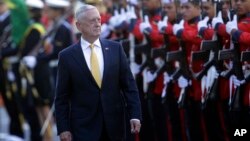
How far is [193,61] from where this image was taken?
37.9 ft

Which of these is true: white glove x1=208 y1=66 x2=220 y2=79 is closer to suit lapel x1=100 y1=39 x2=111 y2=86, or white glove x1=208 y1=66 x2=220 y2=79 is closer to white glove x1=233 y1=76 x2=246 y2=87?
white glove x1=233 y1=76 x2=246 y2=87

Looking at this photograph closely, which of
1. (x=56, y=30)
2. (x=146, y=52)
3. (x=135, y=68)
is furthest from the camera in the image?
(x=56, y=30)

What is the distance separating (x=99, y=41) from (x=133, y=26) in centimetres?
345

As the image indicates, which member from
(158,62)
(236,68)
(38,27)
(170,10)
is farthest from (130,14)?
(236,68)

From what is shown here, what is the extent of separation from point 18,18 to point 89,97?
20.5 feet

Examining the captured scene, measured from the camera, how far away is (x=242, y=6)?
1071 centimetres

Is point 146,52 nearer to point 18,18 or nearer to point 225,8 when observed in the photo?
point 225,8

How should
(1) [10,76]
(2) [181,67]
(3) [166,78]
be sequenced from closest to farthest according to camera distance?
(2) [181,67]
(3) [166,78]
(1) [10,76]

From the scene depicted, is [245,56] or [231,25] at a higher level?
[231,25]

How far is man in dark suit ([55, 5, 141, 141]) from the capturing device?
932 cm

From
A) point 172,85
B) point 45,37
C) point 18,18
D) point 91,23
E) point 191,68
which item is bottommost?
point 172,85

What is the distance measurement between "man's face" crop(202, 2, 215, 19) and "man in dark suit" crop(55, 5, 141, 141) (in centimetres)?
220

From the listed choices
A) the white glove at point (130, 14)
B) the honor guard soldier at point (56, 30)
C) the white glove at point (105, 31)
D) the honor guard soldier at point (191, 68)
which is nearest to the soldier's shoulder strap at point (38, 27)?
the honor guard soldier at point (56, 30)

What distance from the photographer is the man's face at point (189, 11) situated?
11648 mm
